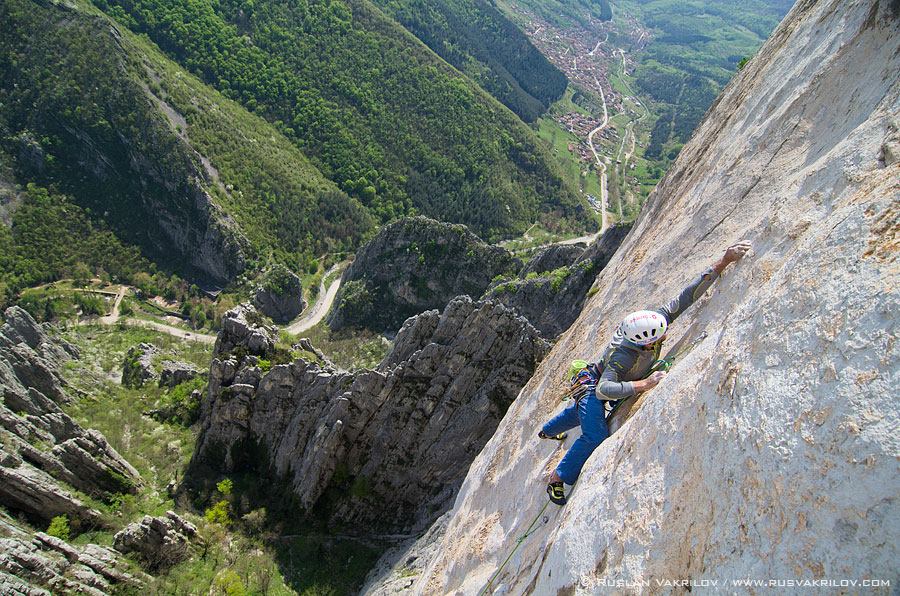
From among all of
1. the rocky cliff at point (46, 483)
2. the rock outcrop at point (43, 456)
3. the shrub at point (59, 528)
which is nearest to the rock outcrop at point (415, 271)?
the rocky cliff at point (46, 483)

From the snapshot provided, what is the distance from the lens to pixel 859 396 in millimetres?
5973

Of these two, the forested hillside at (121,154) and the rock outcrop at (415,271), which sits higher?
the rock outcrop at (415,271)

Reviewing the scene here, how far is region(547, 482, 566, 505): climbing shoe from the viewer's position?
1167 centimetres

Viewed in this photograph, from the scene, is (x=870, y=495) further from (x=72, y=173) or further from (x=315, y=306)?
(x=72, y=173)

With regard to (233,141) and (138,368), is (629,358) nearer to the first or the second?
(138,368)

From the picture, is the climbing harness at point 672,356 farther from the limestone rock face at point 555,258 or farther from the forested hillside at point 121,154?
the forested hillside at point 121,154

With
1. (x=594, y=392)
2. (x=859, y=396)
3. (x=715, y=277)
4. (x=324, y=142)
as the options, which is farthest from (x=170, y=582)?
(x=324, y=142)

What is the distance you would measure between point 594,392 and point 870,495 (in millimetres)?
6837

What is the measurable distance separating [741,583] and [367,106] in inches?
6198

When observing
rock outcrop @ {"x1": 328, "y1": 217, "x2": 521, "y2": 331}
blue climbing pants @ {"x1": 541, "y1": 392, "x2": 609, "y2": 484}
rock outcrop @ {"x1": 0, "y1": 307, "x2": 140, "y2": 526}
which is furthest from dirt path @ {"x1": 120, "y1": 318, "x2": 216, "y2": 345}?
blue climbing pants @ {"x1": 541, "y1": 392, "x2": 609, "y2": 484}

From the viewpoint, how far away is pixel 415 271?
7600 centimetres

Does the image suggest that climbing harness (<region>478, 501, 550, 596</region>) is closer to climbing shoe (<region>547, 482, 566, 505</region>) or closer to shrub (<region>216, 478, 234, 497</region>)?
climbing shoe (<region>547, 482, 566, 505</region>)

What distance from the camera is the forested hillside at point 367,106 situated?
140 m

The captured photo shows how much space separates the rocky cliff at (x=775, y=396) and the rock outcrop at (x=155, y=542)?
981 inches
